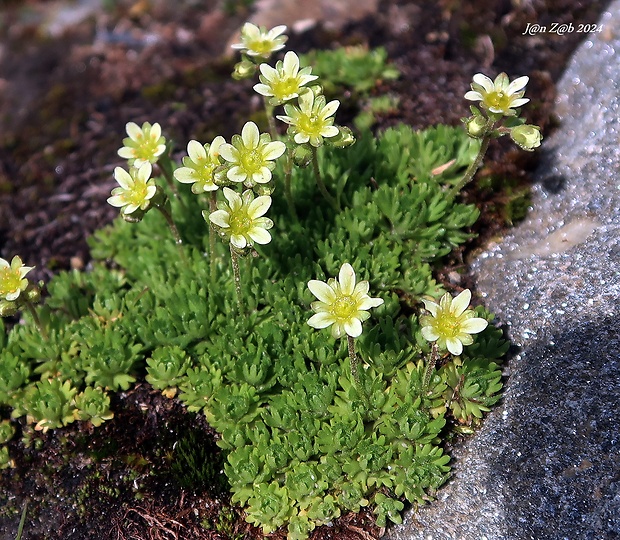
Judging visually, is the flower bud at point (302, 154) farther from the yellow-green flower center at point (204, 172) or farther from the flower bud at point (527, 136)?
the flower bud at point (527, 136)

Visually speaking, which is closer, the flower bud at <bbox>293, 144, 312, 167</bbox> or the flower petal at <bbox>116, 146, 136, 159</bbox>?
the flower bud at <bbox>293, 144, 312, 167</bbox>

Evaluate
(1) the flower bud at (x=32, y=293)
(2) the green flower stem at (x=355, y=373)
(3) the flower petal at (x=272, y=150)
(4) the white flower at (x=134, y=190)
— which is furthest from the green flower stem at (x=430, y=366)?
(1) the flower bud at (x=32, y=293)

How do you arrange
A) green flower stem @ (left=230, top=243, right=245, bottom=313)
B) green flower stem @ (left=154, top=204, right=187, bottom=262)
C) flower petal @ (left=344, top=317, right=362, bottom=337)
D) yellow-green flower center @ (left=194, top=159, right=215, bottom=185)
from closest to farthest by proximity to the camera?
1. flower petal @ (left=344, top=317, right=362, bottom=337)
2. green flower stem @ (left=230, top=243, right=245, bottom=313)
3. yellow-green flower center @ (left=194, top=159, right=215, bottom=185)
4. green flower stem @ (left=154, top=204, right=187, bottom=262)

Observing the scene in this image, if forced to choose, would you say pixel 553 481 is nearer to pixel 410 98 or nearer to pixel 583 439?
pixel 583 439

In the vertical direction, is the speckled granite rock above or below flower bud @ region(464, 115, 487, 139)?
below

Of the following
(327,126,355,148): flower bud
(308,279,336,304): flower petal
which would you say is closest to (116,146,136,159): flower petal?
(327,126,355,148): flower bud

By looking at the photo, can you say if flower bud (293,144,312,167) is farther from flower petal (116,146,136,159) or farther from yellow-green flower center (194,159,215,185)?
flower petal (116,146,136,159)
